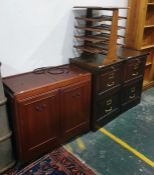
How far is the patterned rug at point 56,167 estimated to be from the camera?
1.93m

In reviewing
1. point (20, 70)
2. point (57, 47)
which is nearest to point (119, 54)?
point (57, 47)

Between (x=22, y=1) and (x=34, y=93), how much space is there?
35.7 inches

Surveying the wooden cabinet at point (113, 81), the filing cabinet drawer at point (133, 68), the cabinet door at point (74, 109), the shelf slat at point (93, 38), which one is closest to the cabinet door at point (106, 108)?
the wooden cabinet at point (113, 81)

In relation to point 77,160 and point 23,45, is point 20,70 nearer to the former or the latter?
point 23,45

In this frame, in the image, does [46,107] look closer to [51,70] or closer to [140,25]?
[51,70]

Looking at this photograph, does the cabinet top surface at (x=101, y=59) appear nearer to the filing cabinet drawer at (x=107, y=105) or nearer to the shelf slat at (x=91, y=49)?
the shelf slat at (x=91, y=49)

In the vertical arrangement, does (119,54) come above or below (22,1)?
below

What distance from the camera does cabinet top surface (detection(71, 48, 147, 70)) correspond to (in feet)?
7.63

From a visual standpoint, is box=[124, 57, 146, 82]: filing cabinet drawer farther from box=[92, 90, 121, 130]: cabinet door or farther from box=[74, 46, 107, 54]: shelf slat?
box=[74, 46, 107, 54]: shelf slat

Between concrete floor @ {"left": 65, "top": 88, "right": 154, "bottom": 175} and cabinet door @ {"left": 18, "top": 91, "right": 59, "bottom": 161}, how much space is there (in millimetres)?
320

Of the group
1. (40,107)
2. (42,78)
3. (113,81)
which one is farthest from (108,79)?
(40,107)

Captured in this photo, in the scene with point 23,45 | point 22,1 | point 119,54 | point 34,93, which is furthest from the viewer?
point 119,54

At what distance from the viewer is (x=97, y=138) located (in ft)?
7.96

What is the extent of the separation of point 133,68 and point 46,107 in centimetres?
141
